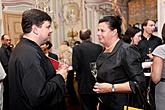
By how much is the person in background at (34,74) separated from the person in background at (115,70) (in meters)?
0.40

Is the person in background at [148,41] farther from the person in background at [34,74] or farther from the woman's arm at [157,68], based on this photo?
the person in background at [34,74]

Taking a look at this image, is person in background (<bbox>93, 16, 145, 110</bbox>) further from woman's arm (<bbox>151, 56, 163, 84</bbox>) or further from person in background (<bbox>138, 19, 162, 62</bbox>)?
person in background (<bbox>138, 19, 162, 62</bbox>)

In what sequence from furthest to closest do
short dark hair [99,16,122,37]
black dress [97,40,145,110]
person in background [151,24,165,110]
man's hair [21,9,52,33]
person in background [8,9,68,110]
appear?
person in background [151,24,165,110]
short dark hair [99,16,122,37]
black dress [97,40,145,110]
man's hair [21,9,52,33]
person in background [8,9,68,110]

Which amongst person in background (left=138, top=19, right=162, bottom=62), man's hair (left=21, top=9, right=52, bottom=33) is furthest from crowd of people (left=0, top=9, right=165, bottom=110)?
person in background (left=138, top=19, right=162, bottom=62)

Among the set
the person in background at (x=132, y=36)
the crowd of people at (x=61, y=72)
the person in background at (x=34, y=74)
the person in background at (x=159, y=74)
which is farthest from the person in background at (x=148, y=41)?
the person in background at (x=34, y=74)

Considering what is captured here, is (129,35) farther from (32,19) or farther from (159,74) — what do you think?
(32,19)

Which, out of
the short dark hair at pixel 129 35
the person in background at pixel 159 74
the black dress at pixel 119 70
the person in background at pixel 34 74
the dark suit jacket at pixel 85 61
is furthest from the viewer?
the dark suit jacket at pixel 85 61

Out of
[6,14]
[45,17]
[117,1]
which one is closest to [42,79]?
[45,17]

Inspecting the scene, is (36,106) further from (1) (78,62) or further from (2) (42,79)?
(1) (78,62)

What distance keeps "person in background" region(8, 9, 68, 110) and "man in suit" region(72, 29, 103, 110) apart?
2439 millimetres

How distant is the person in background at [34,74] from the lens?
6.04ft

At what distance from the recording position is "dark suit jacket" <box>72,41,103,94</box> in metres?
4.49

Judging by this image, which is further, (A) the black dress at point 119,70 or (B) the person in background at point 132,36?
(B) the person in background at point 132,36

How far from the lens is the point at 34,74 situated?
1.84m
